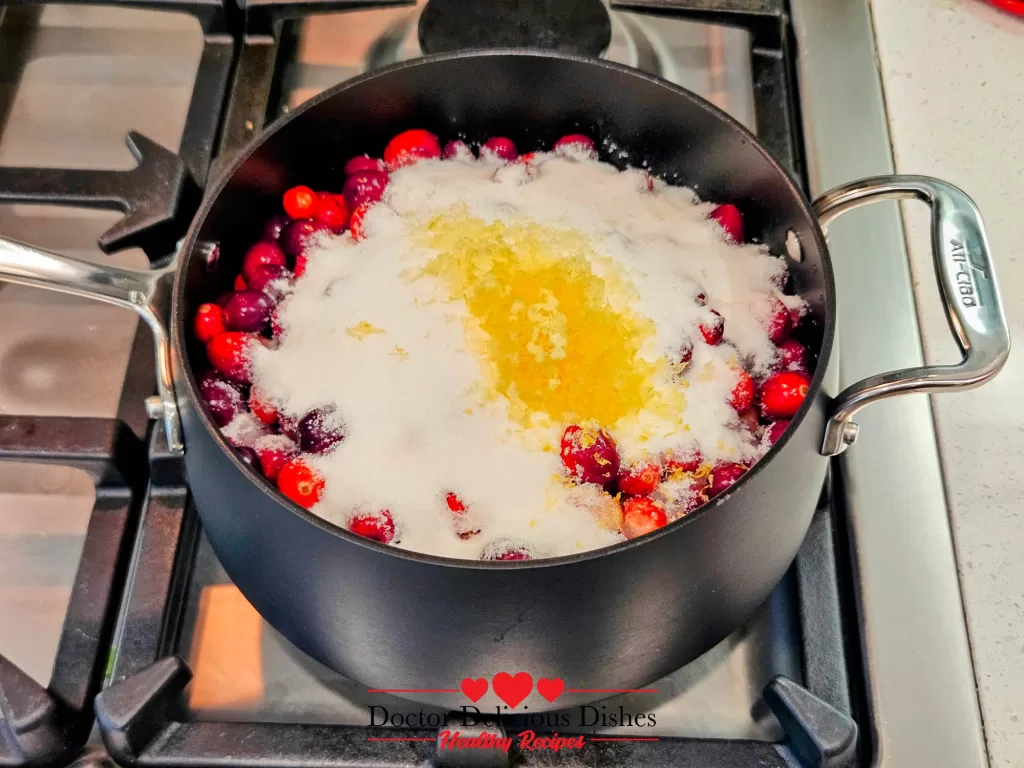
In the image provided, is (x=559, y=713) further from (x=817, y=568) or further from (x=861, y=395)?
(x=861, y=395)

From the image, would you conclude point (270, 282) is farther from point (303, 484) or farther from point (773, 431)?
point (773, 431)

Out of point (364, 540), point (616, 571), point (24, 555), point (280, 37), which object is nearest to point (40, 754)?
point (24, 555)

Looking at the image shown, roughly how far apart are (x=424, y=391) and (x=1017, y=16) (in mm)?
963

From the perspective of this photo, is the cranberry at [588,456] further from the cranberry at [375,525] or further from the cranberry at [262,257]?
the cranberry at [262,257]

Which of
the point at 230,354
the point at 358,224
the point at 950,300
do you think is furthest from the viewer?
the point at 358,224

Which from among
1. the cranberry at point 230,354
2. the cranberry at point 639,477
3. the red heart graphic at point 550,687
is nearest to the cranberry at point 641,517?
the cranberry at point 639,477

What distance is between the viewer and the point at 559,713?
2.39 ft

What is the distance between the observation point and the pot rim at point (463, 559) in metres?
0.52

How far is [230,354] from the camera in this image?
73cm

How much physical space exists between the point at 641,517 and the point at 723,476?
77mm

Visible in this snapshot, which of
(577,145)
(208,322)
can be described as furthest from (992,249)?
(208,322)

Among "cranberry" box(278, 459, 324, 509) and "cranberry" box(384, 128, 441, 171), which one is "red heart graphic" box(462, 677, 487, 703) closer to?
"cranberry" box(278, 459, 324, 509)

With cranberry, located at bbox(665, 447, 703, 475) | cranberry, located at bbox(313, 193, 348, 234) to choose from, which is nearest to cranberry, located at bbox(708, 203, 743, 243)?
cranberry, located at bbox(665, 447, 703, 475)

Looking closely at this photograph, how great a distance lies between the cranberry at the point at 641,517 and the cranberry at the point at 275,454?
0.26 metres
